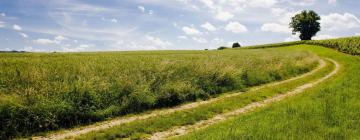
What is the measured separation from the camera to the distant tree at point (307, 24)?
11938 centimetres

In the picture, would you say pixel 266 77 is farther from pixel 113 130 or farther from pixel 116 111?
pixel 113 130

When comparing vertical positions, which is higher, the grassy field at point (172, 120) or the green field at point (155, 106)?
the green field at point (155, 106)

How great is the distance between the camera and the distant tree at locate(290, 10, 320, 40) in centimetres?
11938

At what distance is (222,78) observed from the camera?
1803cm

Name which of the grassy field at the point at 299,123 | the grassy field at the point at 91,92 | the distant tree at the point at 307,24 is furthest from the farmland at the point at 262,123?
the distant tree at the point at 307,24

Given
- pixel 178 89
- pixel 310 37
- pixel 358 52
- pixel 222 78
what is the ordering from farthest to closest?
pixel 310 37 → pixel 358 52 → pixel 222 78 → pixel 178 89

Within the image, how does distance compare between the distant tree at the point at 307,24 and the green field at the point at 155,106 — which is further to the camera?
the distant tree at the point at 307,24

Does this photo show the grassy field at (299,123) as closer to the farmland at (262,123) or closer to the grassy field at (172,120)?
the farmland at (262,123)

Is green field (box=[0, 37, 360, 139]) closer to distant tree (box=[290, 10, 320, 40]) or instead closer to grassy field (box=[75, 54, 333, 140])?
grassy field (box=[75, 54, 333, 140])

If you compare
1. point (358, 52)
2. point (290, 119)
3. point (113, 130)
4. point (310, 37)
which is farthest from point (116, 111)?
point (310, 37)

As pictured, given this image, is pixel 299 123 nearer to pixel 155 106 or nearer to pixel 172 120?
pixel 172 120

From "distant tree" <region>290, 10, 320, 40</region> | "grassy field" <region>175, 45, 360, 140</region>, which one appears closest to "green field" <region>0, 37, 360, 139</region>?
"grassy field" <region>175, 45, 360, 140</region>

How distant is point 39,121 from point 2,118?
1.01m

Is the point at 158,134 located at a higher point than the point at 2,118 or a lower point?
lower
